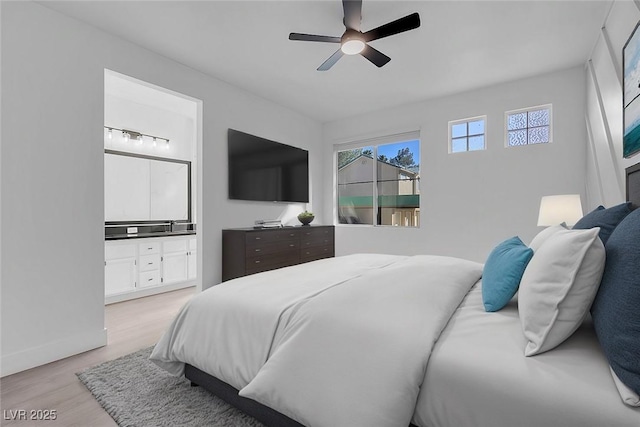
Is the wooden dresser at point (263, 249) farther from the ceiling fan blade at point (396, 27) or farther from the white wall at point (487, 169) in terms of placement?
the ceiling fan blade at point (396, 27)

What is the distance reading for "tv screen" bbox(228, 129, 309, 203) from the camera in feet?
13.2

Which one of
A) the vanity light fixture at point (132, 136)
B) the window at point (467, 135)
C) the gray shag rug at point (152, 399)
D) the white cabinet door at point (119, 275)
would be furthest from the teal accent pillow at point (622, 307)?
the vanity light fixture at point (132, 136)

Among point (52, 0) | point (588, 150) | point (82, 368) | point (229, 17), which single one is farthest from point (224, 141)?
point (588, 150)

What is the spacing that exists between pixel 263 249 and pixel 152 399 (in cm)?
216

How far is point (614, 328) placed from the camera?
34.4 inches

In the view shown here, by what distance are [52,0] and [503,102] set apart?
471 centimetres

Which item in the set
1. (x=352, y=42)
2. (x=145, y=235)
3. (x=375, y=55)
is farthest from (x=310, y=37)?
(x=145, y=235)

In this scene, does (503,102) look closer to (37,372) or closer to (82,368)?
(82,368)

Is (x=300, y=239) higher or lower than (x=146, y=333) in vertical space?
higher

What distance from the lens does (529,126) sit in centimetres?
387

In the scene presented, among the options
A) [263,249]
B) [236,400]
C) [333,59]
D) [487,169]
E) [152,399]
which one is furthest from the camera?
[487,169]

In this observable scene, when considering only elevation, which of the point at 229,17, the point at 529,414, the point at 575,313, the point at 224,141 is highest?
the point at 229,17

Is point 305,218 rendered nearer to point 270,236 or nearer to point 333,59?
point 270,236

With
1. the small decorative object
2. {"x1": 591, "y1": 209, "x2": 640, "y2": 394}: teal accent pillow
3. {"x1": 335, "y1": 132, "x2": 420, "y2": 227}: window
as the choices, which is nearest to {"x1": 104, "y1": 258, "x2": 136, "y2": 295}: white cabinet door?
the small decorative object
